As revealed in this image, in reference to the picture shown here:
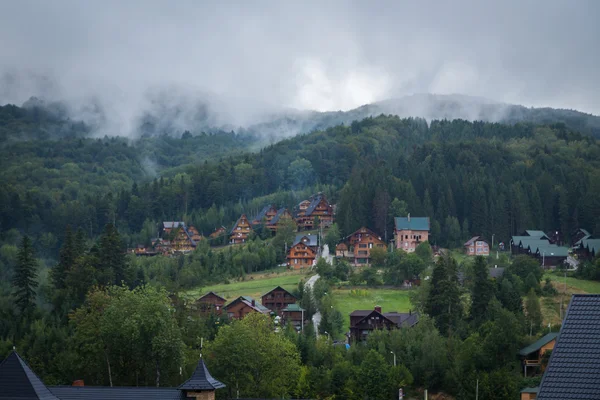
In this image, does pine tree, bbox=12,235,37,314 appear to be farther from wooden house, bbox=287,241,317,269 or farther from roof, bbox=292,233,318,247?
roof, bbox=292,233,318,247

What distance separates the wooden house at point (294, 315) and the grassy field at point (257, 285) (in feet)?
20.5

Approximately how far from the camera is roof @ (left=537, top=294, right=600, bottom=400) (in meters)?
17.0

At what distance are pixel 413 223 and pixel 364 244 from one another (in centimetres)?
779

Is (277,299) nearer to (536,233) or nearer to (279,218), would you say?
(279,218)

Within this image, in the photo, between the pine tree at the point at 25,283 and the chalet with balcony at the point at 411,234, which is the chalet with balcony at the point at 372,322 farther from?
the chalet with balcony at the point at 411,234

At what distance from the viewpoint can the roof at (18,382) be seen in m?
30.7

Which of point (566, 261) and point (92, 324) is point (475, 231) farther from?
point (92, 324)

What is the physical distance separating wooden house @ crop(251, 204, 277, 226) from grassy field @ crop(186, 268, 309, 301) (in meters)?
24.7

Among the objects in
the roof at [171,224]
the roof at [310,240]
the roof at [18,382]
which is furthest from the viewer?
the roof at [171,224]

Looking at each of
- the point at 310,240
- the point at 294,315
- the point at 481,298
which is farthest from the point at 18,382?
the point at 310,240

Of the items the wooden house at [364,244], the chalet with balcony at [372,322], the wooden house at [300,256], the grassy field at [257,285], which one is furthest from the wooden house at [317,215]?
the chalet with balcony at [372,322]

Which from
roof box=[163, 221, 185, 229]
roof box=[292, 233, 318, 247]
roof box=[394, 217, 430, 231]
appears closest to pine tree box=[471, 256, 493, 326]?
roof box=[394, 217, 430, 231]

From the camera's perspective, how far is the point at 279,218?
11088 centimetres

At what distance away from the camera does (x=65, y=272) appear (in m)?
67.3
